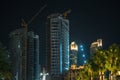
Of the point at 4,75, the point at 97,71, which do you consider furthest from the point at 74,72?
the point at 4,75

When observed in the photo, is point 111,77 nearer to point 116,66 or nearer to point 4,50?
point 116,66

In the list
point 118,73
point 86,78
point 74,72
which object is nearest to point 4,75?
point 118,73

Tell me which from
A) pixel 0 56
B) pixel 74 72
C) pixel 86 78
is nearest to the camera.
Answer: pixel 0 56

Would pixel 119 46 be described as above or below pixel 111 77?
above

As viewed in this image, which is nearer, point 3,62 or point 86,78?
point 3,62

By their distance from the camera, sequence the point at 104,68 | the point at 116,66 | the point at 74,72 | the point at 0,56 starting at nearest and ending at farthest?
the point at 0,56 → the point at 116,66 → the point at 104,68 → the point at 74,72

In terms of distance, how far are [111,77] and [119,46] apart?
5.14 m

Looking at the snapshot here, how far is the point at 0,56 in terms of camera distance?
51312mm

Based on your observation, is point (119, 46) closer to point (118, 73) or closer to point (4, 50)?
point (118, 73)

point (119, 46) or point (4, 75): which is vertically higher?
point (119, 46)

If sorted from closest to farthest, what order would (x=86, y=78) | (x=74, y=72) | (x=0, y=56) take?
(x=0, y=56)
(x=86, y=78)
(x=74, y=72)

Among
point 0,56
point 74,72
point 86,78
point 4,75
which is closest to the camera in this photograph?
point 0,56

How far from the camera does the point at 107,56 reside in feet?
Result: 222

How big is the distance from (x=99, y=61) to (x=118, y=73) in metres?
3.90
